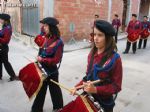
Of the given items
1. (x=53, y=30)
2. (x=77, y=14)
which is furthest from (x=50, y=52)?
(x=77, y=14)

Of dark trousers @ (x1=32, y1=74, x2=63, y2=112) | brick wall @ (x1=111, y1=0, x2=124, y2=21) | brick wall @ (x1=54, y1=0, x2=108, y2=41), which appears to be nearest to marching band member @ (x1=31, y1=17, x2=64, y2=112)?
dark trousers @ (x1=32, y1=74, x2=63, y2=112)

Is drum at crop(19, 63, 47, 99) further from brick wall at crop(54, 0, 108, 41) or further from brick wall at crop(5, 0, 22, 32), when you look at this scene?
brick wall at crop(5, 0, 22, 32)

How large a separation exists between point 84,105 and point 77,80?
13.7 ft

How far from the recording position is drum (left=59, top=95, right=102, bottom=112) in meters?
2.48

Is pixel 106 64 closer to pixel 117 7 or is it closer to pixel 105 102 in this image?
pixel 105 102

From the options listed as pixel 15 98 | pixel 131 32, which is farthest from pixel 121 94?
pixel 131 32

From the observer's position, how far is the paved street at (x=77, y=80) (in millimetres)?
5031

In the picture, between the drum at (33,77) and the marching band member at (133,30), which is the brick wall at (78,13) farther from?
the drum at (33,77)

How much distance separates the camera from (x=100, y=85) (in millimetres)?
2600

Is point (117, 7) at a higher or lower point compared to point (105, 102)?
higher

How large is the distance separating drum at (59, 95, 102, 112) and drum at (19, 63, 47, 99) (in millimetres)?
1322

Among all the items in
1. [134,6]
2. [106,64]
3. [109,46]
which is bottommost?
[106,64]

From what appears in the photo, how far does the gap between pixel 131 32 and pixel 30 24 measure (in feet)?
18.5

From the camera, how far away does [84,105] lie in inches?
98.1
